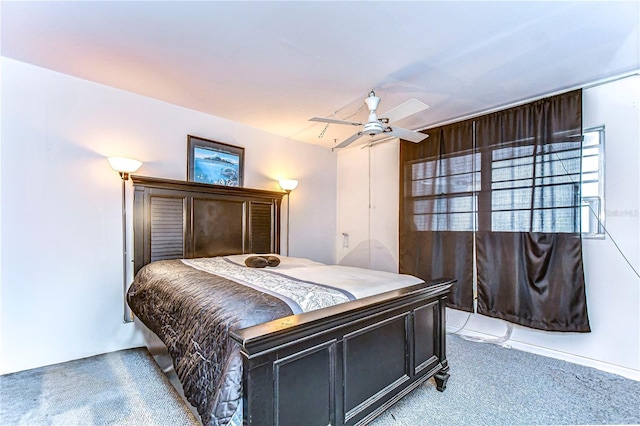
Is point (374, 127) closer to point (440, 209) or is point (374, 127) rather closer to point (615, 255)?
point (440, 209)

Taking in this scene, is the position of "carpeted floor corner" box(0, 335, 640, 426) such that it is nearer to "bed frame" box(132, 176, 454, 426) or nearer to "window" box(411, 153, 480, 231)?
"bed frame" box(132, 176, 454, 426)

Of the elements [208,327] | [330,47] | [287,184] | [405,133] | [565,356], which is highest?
[330,47]

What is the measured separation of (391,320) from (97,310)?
109 inches

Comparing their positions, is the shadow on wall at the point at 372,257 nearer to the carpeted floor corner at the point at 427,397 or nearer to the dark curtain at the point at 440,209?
the dark curtain at the point at 440,209

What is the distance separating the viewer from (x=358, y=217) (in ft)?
15.7

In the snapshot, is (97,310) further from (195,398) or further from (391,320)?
(391,320)

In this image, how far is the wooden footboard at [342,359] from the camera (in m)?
1.21

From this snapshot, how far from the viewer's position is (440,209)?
11.8 ft

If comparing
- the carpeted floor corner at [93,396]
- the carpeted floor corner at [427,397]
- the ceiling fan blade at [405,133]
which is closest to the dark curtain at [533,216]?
the carpeted floor corner at [427,397]

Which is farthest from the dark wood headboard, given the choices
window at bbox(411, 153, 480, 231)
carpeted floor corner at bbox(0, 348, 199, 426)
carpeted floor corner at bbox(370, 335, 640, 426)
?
carpeted floor corner at bbox(370, 335, 640, 426)

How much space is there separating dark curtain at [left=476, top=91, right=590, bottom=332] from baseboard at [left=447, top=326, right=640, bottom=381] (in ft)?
0.99

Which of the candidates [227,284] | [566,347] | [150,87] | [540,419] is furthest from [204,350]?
[566,347]

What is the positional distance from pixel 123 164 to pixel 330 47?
214 cm

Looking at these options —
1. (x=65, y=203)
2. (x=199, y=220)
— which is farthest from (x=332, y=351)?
(x=65, y=203)
